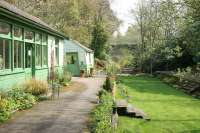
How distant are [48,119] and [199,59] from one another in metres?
29.5

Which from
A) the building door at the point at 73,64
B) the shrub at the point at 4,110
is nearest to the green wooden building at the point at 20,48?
the shrub at the point at 4,110

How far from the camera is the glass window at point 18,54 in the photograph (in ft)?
57.7

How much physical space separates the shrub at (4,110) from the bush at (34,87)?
4205mm

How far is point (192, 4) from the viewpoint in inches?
552

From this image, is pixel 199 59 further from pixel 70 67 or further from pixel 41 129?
pixel 41 129

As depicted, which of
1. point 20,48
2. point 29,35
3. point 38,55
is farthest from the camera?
point 38,55

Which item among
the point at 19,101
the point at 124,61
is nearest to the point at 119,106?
the point at 19,101

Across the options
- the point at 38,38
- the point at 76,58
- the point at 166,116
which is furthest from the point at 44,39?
the point at 76,58

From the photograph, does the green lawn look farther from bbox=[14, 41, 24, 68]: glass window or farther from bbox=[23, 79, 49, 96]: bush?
bbox=[14, 41, 24, 68]: glass window

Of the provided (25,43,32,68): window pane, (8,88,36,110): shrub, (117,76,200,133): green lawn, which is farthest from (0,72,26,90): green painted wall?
(117,76,200,133): green lawn

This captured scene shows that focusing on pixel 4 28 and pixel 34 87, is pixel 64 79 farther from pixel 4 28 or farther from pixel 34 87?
pixel 4 28

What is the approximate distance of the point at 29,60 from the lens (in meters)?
21.0

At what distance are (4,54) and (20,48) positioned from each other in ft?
8.62

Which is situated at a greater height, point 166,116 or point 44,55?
point 44,55
